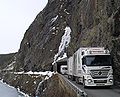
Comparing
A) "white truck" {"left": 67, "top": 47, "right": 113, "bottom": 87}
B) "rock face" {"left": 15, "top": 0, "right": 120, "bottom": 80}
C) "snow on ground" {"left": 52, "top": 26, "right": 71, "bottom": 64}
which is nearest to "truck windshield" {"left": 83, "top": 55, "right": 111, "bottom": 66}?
"white truck" {"left": 67, "top": 47, "right": 113, "bottom": 87}

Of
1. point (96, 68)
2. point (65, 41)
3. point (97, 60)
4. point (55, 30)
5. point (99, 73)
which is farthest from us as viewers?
point (55, 30)

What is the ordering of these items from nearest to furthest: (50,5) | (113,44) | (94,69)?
1. (94,69)
2. (113,44)
3. (50,5)

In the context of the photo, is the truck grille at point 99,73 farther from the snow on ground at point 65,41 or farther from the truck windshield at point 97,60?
→ the snow on ground at point 65,41

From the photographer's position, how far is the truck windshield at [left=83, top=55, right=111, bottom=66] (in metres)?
26.0

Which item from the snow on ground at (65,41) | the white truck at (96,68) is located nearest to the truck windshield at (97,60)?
the white truck at (96,68)

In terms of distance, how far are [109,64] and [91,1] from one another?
34819 millimetres

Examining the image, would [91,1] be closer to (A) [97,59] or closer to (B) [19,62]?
(A) [97,59]

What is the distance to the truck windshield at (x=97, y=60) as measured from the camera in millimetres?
25969

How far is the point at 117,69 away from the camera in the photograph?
28.5 metres

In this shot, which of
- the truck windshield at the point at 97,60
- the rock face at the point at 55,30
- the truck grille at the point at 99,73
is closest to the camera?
the truck grille at the point at 99,73

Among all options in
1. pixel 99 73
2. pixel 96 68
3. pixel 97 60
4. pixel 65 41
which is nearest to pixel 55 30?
pixel 65 41

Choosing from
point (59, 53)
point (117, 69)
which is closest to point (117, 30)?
point (117, 69)

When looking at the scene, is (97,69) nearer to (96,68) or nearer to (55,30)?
A: (96,68)

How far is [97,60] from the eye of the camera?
26281 mm
